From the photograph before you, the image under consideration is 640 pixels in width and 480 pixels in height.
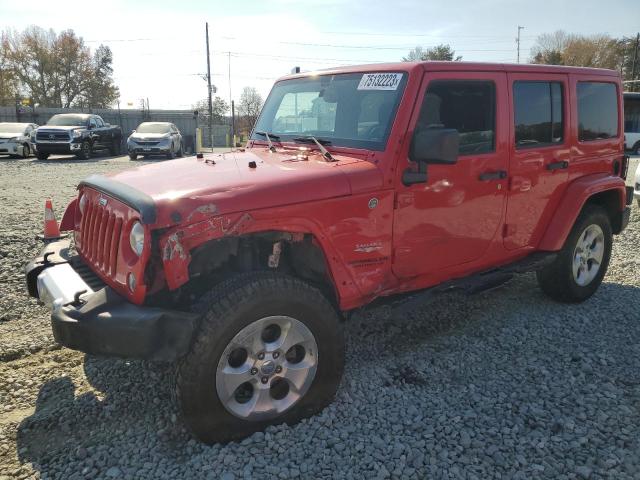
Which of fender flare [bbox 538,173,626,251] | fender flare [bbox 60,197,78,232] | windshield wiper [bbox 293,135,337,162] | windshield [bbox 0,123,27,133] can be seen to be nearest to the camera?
windshield wiper [bbox 293,135,337,162]

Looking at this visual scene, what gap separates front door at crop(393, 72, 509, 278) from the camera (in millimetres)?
3330

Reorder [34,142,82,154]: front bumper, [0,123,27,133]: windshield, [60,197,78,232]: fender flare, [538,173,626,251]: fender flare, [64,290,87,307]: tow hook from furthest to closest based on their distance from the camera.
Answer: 1. [0,123,27,133]: windshield
2. [34,142,82,154]: front bumper
3. [538,173,626,251]: fender flare
4. [60,197,78,232]: fender flare
5. [64,290,87,307]: tow hook

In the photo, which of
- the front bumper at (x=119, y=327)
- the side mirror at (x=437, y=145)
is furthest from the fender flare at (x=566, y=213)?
the front bumper at (x=119, y=327)

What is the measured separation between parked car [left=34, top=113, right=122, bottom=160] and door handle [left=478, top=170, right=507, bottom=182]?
62.1 feet

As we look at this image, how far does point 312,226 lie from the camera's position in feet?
9.48

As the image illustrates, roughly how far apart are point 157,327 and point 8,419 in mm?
1346

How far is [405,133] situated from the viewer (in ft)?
10.5

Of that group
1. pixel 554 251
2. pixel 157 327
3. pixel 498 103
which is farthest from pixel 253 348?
pixel 554 251

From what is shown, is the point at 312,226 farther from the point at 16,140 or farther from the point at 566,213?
the point at 16,140

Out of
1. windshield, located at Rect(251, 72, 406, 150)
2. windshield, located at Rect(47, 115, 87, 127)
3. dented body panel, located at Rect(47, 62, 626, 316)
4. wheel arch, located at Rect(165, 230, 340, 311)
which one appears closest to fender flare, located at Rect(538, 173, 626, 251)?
dented body panel, located at Rect(47, 62, 626, 316)

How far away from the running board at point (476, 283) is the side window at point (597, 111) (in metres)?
1.14

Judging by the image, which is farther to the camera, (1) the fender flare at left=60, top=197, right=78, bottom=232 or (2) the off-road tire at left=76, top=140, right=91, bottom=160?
(2) the off-road tire at left=76, top=140, right=91, bottom=160

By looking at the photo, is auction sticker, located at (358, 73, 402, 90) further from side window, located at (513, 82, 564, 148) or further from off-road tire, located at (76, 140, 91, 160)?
off-road tire, located at (76, 140, 91, 160)

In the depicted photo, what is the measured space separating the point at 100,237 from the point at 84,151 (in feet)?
61.8
